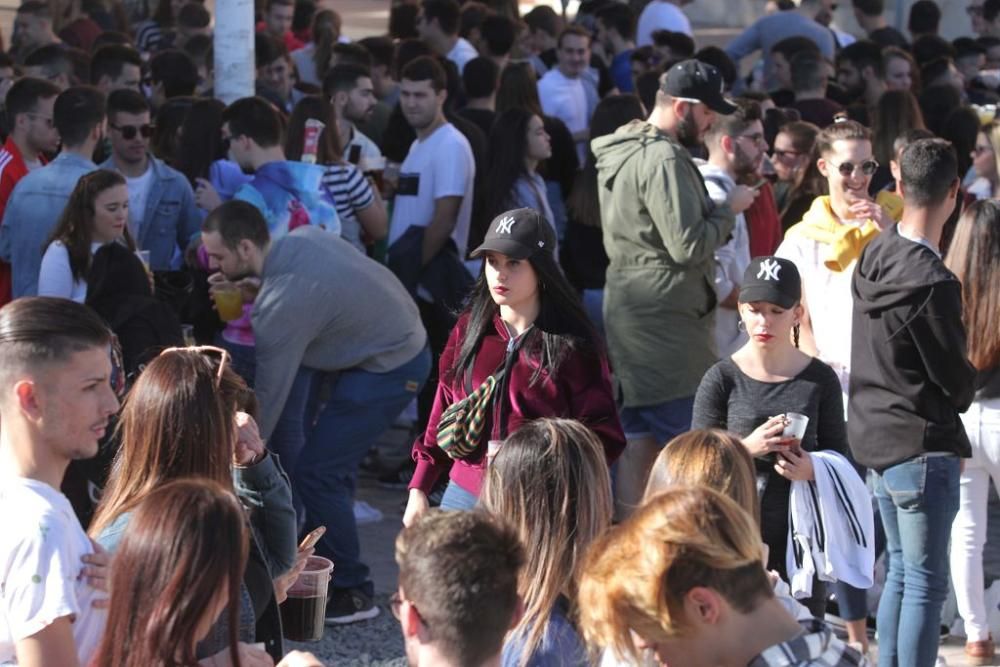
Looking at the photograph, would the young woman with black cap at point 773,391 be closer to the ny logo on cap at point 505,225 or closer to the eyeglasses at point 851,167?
the ny logo on cap at point 505,225

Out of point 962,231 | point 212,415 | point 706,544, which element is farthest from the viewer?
point 962,231

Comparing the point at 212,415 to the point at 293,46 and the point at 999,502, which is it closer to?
the point at 999,502

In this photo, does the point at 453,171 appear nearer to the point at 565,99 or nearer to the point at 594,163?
the point at 594,163

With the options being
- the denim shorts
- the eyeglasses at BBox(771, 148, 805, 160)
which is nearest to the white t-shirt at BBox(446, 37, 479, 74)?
the eyeglasses at BBox(771, 148, 805, 160)

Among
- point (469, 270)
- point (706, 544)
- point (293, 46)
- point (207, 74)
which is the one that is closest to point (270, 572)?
point (706, 544)

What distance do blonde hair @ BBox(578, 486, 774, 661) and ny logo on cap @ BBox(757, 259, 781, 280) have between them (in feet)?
7.32

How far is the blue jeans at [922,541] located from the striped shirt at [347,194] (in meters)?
3.40

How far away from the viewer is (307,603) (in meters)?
4.36

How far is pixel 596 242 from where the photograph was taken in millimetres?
8461

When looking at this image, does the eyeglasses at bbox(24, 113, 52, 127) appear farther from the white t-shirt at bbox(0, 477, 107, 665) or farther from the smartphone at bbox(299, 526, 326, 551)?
the white t-shirt at bbox(0, 477, 107, 665)

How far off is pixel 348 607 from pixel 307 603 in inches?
81.1

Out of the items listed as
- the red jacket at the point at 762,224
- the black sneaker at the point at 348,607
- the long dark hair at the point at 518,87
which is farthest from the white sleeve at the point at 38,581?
the long dark hair at the point at 518,87

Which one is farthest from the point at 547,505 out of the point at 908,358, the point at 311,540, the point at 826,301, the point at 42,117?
the point at 42,117

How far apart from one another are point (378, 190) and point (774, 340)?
410cm
